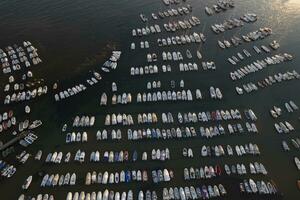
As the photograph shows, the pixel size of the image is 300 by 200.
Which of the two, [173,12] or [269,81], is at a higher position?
[173,12]

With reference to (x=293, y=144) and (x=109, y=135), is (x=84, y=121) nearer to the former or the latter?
(x=109, y=135)

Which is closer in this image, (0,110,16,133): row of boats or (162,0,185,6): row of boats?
(0,110,16,133): row of boats

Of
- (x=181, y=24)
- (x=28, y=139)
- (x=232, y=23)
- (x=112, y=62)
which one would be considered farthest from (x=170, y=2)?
(x=28, y=139)

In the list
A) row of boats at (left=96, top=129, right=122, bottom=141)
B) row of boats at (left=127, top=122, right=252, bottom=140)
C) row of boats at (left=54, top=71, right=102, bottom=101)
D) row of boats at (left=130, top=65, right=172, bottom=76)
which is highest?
row of boats at (left=130, top=65, right=172, bottom=76)

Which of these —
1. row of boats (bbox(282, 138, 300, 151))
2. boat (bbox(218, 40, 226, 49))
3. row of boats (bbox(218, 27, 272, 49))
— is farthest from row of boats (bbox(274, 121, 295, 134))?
row of boats (bbox(218, 27, 272, 49))

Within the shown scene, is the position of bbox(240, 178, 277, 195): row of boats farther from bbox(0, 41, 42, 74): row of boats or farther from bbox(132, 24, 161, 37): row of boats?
bbox(0, 41, 42, 74): row of boats

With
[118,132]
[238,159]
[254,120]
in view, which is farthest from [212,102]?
[118,132]

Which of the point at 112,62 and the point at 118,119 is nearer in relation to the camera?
the point at 118,119
